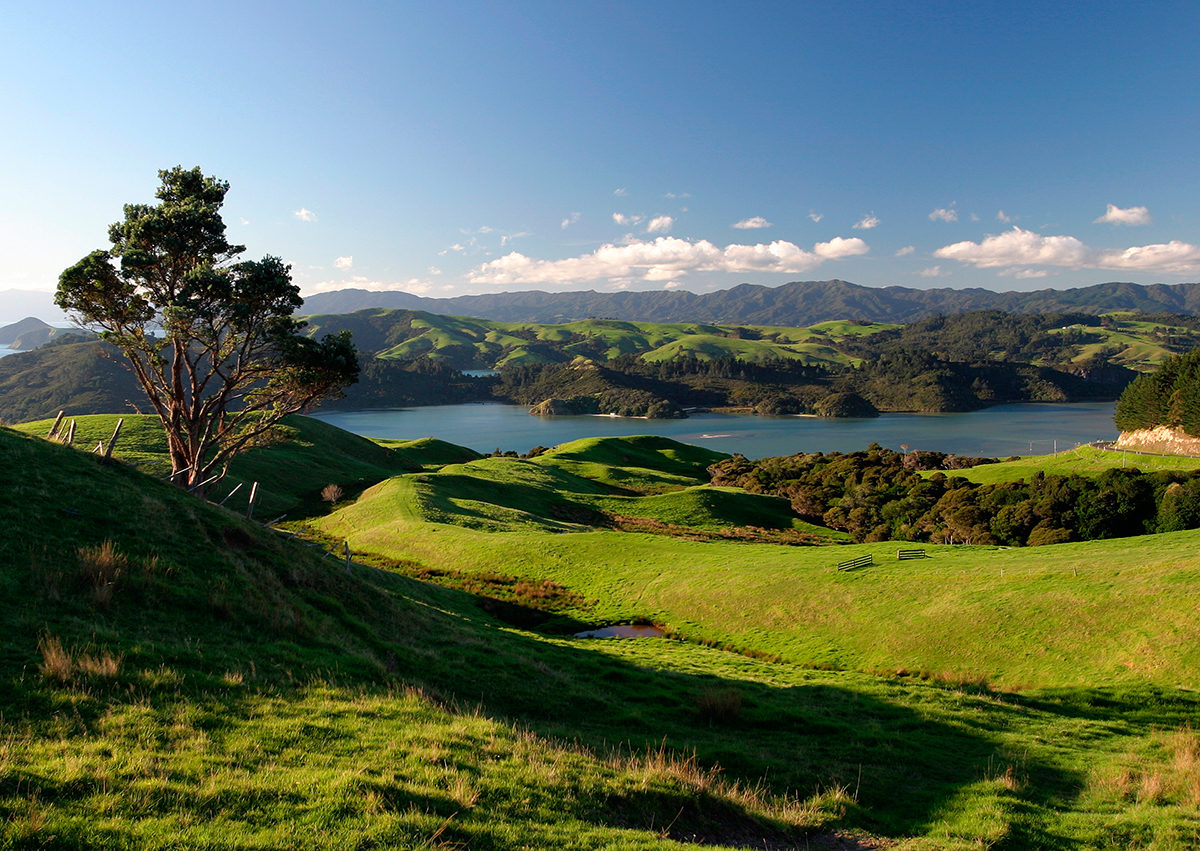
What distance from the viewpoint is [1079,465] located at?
252ft

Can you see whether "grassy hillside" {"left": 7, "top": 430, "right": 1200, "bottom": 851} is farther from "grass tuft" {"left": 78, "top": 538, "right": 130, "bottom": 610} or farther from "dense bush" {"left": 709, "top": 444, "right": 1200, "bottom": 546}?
"dense bush" {"left": 709, "top": 444, "right": 1200, "bottom": 546}

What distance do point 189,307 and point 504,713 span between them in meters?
24.8

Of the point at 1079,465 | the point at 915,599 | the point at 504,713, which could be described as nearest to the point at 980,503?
the point at 1079,465

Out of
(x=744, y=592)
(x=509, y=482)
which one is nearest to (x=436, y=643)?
(x=744, y=592)

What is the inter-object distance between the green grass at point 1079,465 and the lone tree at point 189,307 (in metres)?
73.3

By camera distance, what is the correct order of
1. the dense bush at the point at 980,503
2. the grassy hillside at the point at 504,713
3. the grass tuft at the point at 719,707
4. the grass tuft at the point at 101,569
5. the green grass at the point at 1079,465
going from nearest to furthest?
the grassy hillside at the point at 504,713 → the grass tuft at the point at 101,569 → the grass tuft at the point at 719,707 → the dense bush at the point at 980,503 → the green grass at the point at 1079,465

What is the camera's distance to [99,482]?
1894 centimetres

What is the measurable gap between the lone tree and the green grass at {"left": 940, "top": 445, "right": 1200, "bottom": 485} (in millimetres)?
73325

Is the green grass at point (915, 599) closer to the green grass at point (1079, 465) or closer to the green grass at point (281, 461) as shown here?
the green grass at point (281, 461)

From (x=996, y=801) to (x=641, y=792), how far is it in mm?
7128

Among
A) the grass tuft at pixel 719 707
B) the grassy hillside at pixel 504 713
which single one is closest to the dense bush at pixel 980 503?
the grassy hillside at pixel 504 713

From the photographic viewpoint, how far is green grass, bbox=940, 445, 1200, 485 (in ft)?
238

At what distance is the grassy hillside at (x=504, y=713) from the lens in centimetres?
811

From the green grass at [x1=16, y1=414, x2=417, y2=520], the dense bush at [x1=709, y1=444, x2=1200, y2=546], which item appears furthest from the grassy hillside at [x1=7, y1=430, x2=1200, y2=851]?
the dense bush at [x1=709, y1=444, x2=1200, y2=546]
